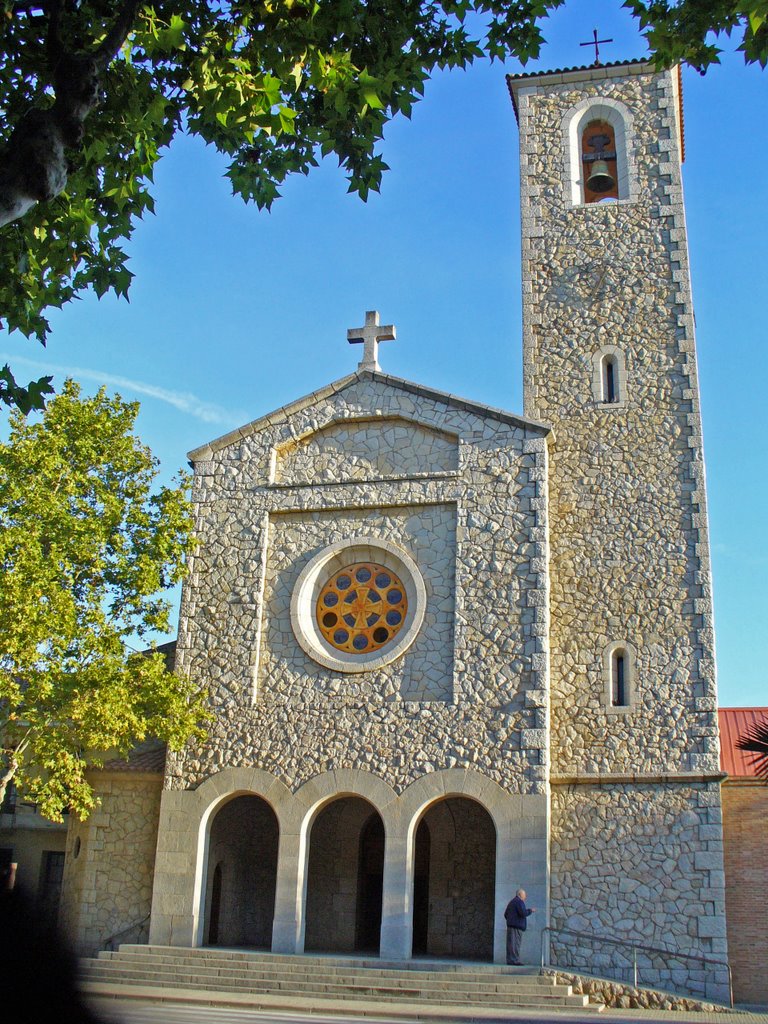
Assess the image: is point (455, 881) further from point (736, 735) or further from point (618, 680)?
point (736, 735)

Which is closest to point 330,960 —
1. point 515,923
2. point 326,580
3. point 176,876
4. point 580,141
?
point 515,923

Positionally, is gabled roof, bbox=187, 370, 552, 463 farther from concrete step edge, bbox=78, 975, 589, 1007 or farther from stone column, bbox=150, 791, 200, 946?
concrete step edge, bbox=78, 975, 589, 1007

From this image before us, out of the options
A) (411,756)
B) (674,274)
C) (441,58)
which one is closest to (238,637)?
(411,756)

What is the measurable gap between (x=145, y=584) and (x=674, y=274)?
1153cm

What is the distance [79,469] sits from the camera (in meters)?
18.4

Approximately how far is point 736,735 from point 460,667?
7616mm

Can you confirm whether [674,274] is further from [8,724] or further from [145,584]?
[8,724]

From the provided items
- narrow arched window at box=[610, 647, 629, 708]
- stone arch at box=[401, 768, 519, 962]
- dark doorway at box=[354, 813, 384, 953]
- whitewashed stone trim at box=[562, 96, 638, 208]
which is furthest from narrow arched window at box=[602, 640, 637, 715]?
whitewashed stone trim at box=[562, 96, 638, 208]

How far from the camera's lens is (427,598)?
1845 cm

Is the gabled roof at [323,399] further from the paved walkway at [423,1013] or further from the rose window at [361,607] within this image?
the paved walkway at [423,1013]

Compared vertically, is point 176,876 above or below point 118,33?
below

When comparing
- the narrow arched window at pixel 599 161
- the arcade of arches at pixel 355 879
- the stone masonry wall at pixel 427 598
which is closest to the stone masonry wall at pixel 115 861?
the stone masonry wall at pixel 427 598

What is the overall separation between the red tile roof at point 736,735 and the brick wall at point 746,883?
49 cm

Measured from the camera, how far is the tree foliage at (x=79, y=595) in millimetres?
16453
